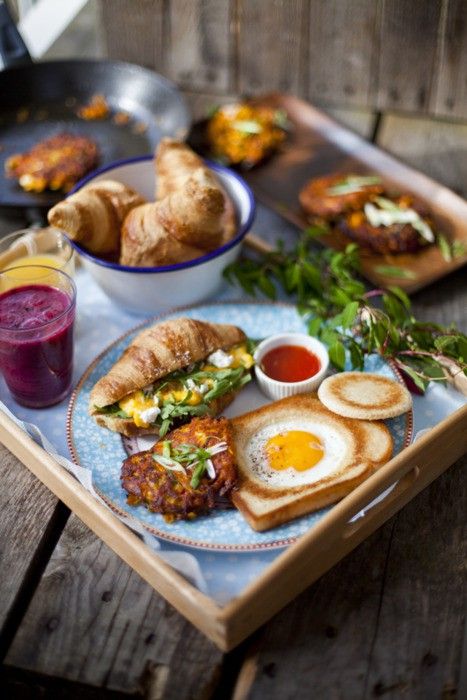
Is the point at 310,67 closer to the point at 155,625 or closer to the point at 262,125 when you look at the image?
the point at 262,125

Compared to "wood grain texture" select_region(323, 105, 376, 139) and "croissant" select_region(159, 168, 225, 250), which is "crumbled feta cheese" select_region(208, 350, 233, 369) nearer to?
"croissant" select_region(159, 168, 225, 250)

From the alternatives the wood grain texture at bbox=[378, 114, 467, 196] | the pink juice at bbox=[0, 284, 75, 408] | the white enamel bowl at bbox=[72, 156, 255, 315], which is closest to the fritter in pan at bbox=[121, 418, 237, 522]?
the pink juice at bbox=[0, 284, 75, 408]

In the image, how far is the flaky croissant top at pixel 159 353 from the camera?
8.18 feet

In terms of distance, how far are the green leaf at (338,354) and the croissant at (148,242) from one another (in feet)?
2.10

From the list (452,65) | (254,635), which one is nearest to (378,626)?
(254,635)

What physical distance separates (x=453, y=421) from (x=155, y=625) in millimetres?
966

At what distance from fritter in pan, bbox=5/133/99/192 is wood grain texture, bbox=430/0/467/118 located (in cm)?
173

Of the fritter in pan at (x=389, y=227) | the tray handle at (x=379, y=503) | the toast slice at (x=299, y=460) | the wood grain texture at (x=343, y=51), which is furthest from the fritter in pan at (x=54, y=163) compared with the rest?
the tray handle at (x=379, y=503)

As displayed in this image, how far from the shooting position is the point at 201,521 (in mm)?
2217

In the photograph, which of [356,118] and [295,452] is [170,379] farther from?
[356,118]

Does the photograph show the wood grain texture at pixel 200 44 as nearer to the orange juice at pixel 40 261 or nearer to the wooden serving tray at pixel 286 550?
the orange juice at pixel 40 261

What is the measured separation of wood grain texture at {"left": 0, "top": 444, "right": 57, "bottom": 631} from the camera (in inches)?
88.4

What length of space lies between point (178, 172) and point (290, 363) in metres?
0.87

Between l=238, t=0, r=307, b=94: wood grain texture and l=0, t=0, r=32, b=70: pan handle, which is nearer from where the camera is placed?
l=0, t=0, r=32, b=70: pan handle
